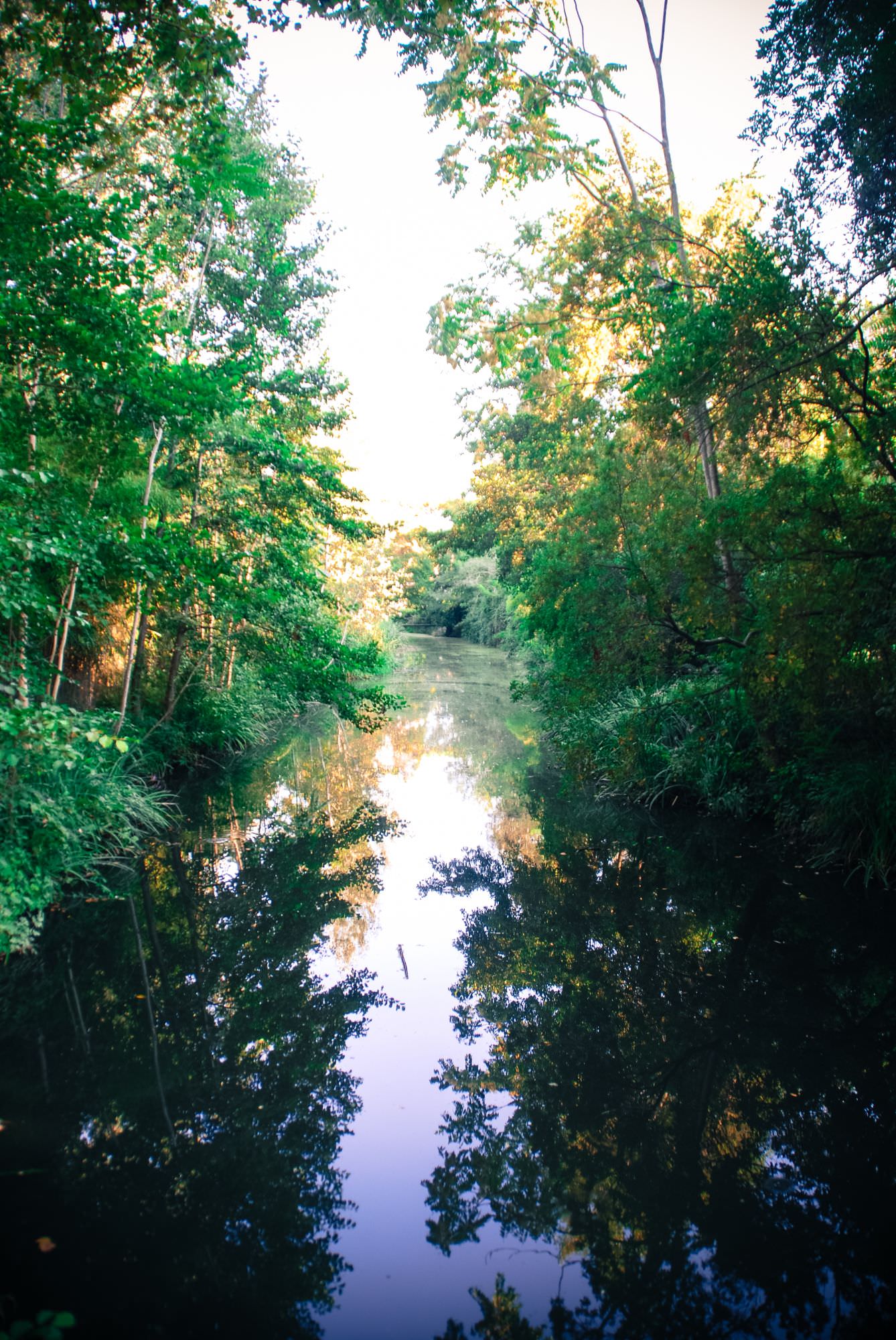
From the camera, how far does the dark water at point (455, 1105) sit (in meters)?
2.56

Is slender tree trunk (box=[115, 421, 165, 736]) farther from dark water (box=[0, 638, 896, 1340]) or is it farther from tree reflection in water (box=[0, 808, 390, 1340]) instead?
tree reflection in water (box=[0, 808, 390, 1340])

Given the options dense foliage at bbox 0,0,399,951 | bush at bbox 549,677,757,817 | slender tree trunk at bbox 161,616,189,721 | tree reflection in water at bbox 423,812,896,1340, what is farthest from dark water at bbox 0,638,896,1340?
slender tree trunk at bbox 161,616,189,721

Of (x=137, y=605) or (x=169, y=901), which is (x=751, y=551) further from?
(x=137, y=605)

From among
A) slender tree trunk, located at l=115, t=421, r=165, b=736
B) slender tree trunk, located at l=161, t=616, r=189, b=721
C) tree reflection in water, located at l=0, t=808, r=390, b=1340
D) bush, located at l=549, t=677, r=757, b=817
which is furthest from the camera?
slender tree trunk, located at l=161, t=616, r=189, b=721

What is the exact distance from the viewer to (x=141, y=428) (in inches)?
281

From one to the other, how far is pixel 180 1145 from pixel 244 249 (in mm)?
11848

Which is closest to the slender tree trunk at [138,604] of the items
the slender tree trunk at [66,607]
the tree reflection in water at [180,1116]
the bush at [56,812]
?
the bush at [56,812]

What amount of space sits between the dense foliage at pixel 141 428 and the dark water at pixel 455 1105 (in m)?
1.31

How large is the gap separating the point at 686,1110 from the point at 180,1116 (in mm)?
2509

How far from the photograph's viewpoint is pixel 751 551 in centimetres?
595

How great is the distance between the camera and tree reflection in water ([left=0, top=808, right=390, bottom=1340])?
2545 mm

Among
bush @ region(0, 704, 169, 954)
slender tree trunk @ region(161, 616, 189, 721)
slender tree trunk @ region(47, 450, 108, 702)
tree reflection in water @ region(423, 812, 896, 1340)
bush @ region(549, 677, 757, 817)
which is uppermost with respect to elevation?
slender tree trunk @ region(161, 616, 189, 721)

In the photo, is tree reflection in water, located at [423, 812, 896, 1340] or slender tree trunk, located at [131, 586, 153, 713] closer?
tree reflection in water, located at [423, 812, 896, 1340]

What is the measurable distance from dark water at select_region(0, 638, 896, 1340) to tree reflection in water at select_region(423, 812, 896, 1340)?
0.02 meters
